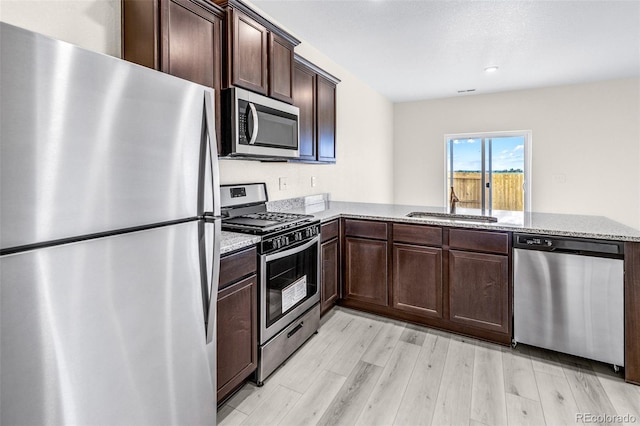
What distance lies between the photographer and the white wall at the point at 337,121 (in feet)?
5.00

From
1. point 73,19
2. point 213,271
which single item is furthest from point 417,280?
point 73,19

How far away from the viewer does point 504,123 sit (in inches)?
211

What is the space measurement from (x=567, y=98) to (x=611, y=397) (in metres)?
4.53

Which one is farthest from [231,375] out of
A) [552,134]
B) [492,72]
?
[552,134]

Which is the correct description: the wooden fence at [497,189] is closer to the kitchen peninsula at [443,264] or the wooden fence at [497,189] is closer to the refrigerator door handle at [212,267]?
the kitchen peninsula at [443,264]

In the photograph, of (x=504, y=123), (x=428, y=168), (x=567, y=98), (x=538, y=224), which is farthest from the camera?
(x=428, y=168)

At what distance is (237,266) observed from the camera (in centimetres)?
175

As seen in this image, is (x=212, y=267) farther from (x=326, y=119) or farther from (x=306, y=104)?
(x=326, y=119)

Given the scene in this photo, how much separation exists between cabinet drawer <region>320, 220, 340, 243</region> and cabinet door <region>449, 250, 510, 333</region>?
37.1 inches

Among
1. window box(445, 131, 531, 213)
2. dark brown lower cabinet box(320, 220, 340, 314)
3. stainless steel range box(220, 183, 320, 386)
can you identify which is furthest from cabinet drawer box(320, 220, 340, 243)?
window box(445, 131, 531, 213)

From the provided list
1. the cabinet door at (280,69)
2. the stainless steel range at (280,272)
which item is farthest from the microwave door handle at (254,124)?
the stainless steel range at (280,272)

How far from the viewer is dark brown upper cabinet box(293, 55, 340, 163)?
2809mm

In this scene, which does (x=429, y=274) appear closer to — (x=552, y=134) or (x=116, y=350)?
(x=116, y=350)

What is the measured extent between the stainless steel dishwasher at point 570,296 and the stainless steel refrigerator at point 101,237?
2.07 meters
